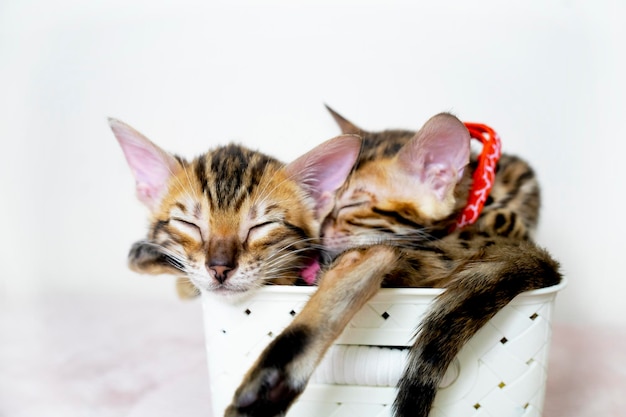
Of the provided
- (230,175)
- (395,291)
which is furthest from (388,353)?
(230,175)

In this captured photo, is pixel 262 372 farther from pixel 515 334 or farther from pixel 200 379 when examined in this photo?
pixel 200 379

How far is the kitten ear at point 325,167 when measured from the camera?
4.28ft

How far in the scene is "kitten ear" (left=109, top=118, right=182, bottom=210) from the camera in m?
1.34

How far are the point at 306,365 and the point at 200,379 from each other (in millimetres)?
850

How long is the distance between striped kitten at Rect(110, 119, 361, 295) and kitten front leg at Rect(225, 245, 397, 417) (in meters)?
0.16

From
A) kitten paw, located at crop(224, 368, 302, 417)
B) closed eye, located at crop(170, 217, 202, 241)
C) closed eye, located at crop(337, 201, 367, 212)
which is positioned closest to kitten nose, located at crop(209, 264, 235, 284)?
closed eye, located at crop(170, 217, 202, 241)

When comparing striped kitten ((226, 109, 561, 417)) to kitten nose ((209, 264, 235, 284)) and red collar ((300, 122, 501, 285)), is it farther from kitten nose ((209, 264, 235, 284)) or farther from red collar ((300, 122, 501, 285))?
kitten nose ((209, 264, 235, 284))

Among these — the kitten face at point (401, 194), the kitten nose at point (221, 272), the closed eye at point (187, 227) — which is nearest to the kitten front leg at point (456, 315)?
the kitten face at point (401, 194)

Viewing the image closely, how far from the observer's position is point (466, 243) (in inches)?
51.3

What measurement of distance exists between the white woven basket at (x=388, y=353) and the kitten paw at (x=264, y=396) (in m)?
0.18

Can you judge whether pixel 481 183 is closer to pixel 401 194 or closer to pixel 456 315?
pixel 401 194

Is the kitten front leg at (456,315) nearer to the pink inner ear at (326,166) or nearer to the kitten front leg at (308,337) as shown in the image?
the kitten front leg at (308,337)

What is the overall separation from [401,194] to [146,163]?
22.0 inches

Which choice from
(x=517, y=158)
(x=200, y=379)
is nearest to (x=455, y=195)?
(x=517, y=158)
